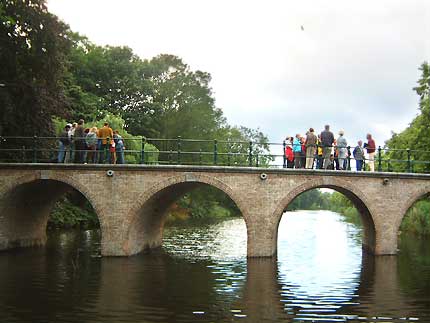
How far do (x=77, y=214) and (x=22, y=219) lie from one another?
35.5 feet

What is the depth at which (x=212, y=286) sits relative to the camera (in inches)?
592

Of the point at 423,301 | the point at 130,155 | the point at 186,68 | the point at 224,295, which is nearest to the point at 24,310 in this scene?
the point at 224,295

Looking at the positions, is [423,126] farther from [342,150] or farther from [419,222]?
[342,150]

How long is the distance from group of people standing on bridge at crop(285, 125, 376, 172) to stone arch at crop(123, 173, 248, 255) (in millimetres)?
2928

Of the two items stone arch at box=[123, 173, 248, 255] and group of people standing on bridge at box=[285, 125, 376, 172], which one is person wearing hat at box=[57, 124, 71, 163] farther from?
group of people standing on bridge at box=[285, 125, 376, 172]

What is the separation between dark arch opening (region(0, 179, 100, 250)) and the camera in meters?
21.3

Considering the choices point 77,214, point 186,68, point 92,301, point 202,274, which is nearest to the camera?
point 92,301

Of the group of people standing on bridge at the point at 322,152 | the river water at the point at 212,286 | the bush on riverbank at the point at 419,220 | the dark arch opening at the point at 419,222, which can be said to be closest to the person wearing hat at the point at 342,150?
the group of people standing on bridge at the point at 322,152

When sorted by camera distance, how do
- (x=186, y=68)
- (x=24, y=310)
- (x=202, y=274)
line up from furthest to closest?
(x=186, y=68) → (x=202, y=274) → (x=24, y=310)

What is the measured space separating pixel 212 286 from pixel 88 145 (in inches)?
330

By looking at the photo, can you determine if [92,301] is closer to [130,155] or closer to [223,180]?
[223,180]

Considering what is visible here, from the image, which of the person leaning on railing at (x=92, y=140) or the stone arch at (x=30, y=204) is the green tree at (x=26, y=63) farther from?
the person leaning on railing at (x=92, y=140)

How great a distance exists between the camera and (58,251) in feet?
72.1

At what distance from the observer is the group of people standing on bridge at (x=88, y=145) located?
20.6 meters
